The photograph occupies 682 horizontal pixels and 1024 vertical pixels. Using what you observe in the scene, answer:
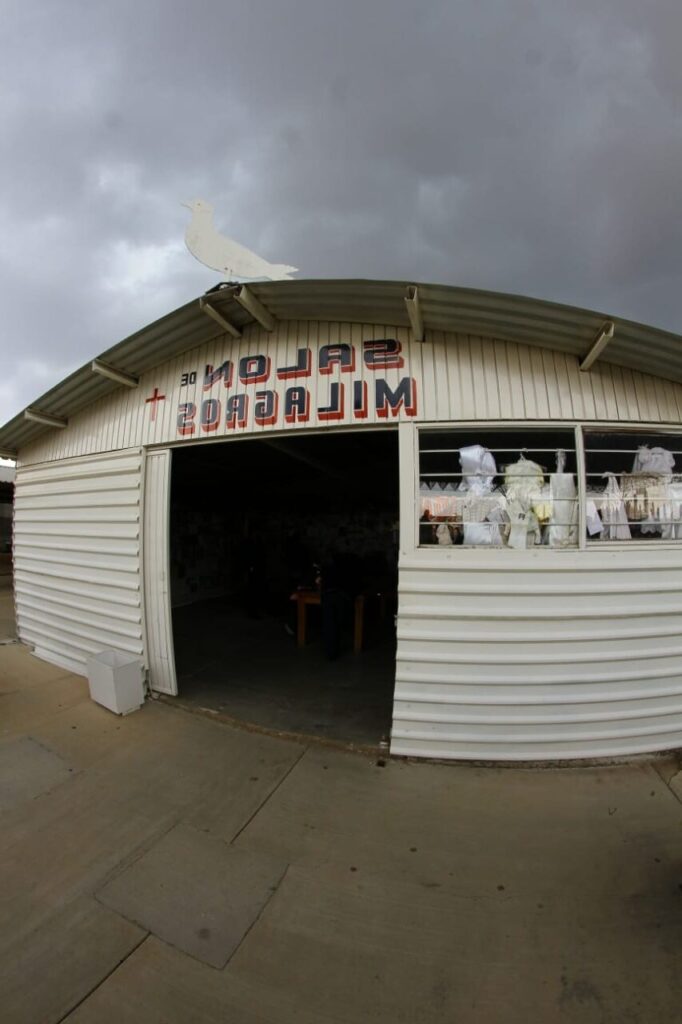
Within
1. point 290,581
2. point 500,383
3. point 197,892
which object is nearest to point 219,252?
point 500,383

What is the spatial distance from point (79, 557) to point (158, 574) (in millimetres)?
1690

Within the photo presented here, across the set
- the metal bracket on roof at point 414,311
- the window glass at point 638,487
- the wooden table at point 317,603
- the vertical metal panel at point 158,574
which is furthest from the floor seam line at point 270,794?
the metal bracket on roof at point 414,311

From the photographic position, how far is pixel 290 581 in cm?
1109

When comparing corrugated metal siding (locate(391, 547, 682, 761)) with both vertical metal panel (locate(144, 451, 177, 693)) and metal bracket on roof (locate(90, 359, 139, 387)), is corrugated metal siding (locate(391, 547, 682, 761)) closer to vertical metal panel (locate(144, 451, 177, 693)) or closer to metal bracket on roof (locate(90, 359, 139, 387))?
vertical metal panel (locate(144, 451, 177, 693))

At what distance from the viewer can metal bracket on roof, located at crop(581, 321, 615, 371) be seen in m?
2.92

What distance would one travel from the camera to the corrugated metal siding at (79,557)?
464 centimetres

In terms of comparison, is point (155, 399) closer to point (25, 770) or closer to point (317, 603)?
point (25, 770)

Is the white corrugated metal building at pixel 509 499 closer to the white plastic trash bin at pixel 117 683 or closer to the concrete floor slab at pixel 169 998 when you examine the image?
the concrete floor slab at pixel 169 998

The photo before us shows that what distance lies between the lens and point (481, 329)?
129 inches

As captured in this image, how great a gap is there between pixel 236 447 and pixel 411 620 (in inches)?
167

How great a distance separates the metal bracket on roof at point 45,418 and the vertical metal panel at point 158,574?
2.32m

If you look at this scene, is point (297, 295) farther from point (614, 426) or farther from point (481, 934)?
point (481, 934)

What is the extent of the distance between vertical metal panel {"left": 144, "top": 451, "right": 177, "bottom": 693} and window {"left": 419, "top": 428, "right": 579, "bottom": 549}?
2.85 m

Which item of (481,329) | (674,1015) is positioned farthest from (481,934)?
(481,329)
